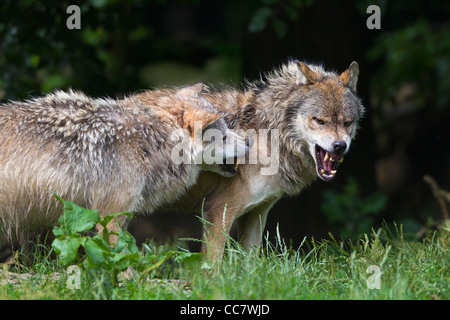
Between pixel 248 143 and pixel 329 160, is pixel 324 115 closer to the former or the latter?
pixel 329 160

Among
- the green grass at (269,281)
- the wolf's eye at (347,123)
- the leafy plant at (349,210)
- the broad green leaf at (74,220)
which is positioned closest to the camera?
the green grass at (269,281)

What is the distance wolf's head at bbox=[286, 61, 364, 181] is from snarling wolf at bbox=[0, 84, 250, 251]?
0.59m

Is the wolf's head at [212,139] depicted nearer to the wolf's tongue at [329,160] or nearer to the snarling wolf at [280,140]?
the snarling wolf at [280,140]

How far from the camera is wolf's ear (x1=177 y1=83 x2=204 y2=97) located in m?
6.46

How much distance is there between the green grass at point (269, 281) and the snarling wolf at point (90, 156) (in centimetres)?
57

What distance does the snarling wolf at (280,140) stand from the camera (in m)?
6.13

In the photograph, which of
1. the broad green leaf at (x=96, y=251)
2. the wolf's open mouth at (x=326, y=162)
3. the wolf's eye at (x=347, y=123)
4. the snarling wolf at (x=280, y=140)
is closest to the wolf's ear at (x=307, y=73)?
the snarling wolf at (x=280, y=140)

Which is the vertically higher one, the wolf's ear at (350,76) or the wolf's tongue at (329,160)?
the wolf's ear at (350,76)

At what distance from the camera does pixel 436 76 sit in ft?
35.9

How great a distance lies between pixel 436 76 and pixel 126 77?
5.06 m

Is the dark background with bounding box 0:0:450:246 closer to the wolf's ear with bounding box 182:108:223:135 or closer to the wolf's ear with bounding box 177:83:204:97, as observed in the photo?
the wolf's ear with bounding box 177:83:204:97

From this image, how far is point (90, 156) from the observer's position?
18.6 ft
